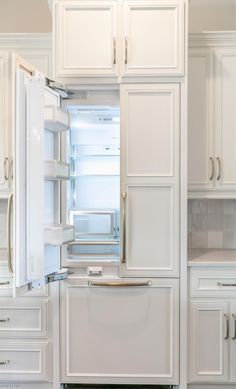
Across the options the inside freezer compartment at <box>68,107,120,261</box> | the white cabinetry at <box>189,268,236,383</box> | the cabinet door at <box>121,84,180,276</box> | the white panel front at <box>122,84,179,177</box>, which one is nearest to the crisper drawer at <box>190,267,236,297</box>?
the white cabinetry at <box>189,268,236,383</box>

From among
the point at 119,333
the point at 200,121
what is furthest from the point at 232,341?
the point at 200,121

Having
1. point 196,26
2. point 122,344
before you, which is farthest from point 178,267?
point 196,26

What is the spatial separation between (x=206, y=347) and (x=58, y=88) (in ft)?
6.41

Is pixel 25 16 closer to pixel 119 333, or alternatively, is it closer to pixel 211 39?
pixel 211 39

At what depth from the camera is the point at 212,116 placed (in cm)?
266

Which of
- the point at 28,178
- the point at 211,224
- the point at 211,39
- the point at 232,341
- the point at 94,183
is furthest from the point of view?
the point at 211,224

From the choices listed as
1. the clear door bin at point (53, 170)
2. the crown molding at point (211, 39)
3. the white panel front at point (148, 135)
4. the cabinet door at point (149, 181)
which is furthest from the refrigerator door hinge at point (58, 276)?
the crown molding at point (211, 39)

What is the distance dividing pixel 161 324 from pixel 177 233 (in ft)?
2.01

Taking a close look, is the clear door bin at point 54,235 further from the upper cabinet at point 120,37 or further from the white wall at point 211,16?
the white wall at point 211,16

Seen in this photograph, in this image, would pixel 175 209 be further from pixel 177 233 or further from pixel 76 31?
pixel 76 31

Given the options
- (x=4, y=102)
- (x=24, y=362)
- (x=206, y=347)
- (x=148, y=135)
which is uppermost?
(x=4, y=102)

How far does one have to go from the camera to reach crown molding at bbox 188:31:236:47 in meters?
2.62

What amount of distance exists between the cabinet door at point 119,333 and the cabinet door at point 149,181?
20 centimetres

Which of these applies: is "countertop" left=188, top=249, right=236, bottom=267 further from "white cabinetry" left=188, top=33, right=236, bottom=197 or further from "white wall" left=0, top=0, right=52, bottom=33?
"white wall" left=0, top=0, right=52, bottom=33
